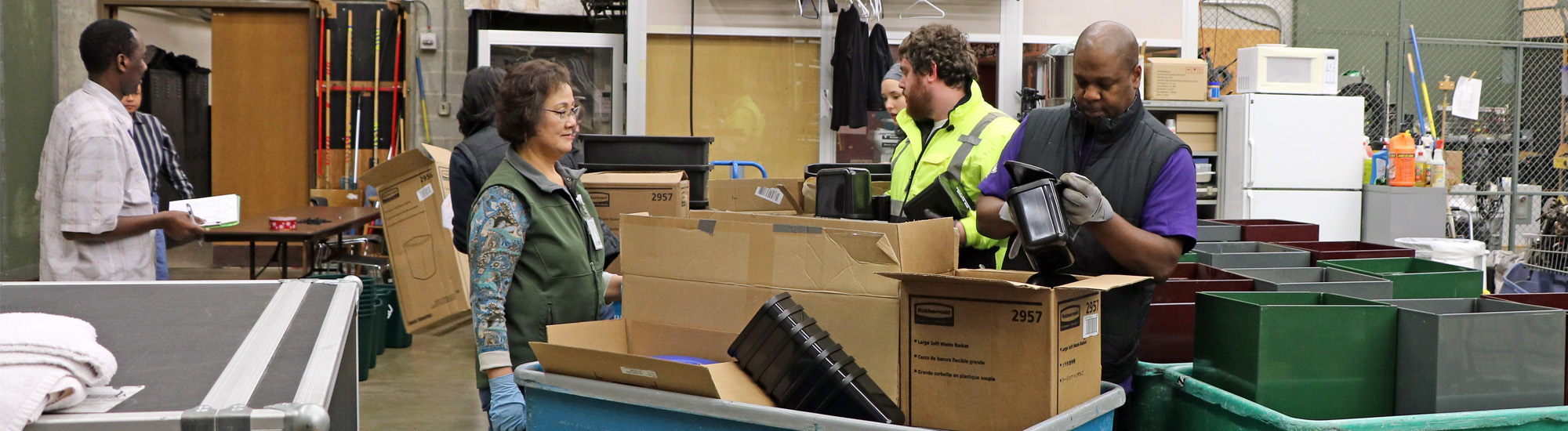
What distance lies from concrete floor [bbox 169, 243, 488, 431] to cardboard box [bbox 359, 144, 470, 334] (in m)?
0.75

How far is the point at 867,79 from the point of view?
6.86m

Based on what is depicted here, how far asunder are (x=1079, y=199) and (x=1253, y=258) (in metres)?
1.17

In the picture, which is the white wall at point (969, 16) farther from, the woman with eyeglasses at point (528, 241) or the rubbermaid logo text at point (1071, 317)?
the rubbermaid logo text at point (1071, 317)

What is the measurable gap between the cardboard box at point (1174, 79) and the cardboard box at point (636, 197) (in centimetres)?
455

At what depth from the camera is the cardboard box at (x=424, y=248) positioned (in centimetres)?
350

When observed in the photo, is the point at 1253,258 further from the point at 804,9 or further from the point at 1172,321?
the point at 804,9

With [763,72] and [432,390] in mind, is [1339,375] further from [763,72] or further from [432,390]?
[763,72]

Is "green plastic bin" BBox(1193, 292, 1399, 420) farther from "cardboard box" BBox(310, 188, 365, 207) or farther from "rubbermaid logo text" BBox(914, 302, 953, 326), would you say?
"cardboard box" BBox(310, 188, 365, 207)

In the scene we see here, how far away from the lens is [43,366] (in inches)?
36.8

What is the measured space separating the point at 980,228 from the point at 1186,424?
21.6 inches

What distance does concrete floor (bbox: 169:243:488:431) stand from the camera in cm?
433

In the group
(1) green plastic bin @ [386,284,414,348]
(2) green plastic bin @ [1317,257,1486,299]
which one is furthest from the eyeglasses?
(1) green plastic bin @ [386,284,414,348]

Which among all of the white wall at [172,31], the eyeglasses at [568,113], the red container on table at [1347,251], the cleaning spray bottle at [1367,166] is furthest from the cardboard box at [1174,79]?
the white wall at [172,31]

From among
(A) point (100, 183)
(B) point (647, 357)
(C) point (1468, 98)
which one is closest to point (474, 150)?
(A) point (100, 183)
